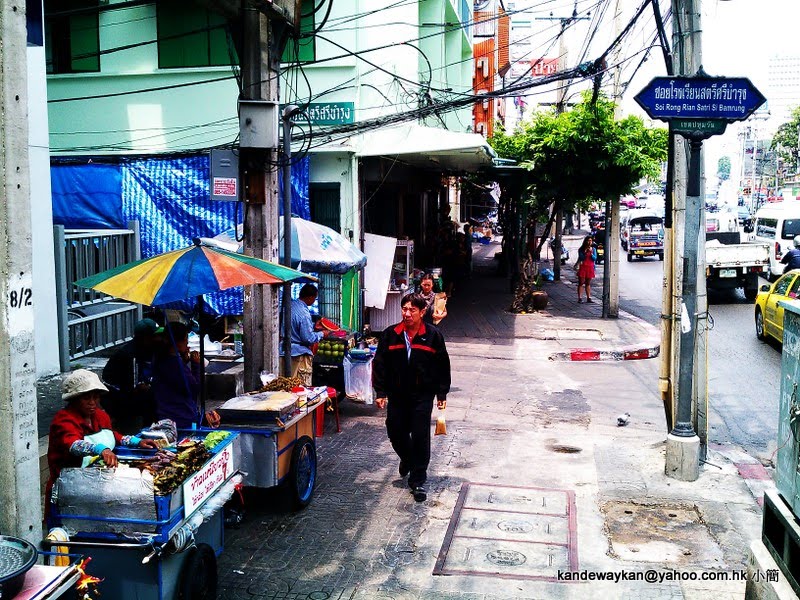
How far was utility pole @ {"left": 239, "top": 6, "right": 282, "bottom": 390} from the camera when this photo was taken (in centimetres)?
847

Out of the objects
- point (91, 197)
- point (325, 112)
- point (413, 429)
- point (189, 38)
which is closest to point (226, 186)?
point (413, 429)

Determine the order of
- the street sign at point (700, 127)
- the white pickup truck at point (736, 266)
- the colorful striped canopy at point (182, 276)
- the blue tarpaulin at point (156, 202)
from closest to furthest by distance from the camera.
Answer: the colorful striped canopy at point (182, 276), the street sign at point (700, 127), the blue tarpaulin at point (156, 202), the white pickup truck at point (736, 266)

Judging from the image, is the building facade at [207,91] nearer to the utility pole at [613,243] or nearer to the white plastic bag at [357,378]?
the white plastic bag at [357,378]

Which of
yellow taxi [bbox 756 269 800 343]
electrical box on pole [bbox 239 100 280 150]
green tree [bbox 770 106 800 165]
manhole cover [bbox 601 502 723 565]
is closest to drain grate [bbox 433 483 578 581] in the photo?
manhole cover [bbox 601 502 723 565]

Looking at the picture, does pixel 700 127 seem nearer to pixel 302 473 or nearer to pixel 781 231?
pixel 302 473

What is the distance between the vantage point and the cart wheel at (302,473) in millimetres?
7152

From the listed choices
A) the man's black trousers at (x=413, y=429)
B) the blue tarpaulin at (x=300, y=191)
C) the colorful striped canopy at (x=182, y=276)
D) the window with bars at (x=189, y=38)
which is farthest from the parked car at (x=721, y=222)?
the colorful striped canopy at (x=182, y=276)

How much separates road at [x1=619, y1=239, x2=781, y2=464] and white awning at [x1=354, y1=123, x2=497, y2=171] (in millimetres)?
5109

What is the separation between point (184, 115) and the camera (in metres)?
15.9

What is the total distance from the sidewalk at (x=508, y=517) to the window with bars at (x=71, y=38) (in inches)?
377

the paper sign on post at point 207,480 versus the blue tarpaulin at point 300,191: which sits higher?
the blue tarpaulin at point 300,191

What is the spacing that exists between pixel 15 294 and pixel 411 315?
408 centimetres

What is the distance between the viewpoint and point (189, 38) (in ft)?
51.2

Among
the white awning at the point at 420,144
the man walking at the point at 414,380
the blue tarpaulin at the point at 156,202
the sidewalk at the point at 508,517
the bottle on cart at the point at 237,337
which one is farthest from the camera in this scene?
the blue tarpaulin at the point at 156,202
